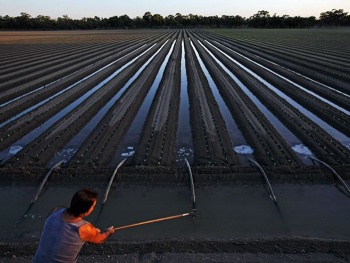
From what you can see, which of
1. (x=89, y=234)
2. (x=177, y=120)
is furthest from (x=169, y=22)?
(x=89, y=234)

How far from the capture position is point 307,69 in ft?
58.4

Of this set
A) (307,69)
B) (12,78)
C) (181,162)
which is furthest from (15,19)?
(181,162)

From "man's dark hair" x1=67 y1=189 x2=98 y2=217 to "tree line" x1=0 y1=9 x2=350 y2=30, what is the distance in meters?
103

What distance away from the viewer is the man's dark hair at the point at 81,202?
2.85m

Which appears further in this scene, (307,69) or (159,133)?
(307,69)

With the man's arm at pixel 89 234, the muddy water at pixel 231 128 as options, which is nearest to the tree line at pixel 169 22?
the muddy water at pixel 231 128

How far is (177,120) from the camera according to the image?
32.8ft

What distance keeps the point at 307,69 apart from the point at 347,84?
3871 mm

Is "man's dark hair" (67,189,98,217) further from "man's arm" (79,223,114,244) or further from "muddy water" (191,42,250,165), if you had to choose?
"muddy water" (191,42,250,165)

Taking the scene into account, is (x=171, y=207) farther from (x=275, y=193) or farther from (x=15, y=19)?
(x=15, y=19)

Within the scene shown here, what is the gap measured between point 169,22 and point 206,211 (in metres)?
112

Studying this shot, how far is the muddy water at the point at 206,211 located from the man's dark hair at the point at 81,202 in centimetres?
232

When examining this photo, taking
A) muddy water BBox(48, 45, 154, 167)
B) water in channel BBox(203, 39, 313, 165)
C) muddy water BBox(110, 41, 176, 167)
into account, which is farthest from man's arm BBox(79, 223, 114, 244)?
water in channel BBox(203, 39, 313, 165)

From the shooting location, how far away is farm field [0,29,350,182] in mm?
7184
